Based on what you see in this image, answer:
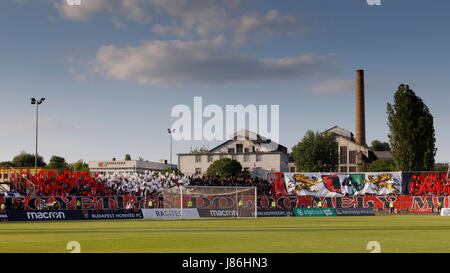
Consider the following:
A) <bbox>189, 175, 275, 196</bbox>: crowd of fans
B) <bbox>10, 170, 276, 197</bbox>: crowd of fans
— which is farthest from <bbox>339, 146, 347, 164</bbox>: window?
<bbox>10, 170, 276, 197</bbox>: crowd of fans

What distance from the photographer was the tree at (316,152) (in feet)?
383

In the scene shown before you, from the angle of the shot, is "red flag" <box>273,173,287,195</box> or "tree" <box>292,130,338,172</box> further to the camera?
"tree" <box>292,130,338,172</box>

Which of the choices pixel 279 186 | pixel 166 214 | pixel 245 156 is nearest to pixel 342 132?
pixel 245 156

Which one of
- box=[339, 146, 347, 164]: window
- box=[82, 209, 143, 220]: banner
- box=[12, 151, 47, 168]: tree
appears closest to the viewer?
box=[82, 209, 143, 220]: banner

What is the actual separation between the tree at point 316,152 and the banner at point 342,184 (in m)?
47.9

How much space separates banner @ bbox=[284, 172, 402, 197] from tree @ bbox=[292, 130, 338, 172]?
157ft

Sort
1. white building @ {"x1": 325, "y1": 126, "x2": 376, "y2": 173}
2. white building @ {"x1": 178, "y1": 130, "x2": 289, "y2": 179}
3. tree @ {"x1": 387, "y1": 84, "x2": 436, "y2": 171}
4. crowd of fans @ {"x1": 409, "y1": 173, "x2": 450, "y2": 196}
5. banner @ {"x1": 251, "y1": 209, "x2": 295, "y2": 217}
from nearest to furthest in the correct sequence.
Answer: banner @ {"x1": 251, "y1": 209, "x2": 295, "y2": 217} < crowd of fans @ {"x1": 409, "y1": 173, "x2": 450, "y2": 196} < tree @ {"x1": 387, "y1": 84, "x2": 436, "y2": 171} < white building @ {"x1": 325, "y1": 126, "x2": 376, "y2": 173} < white building @ {"x1": 178, "y1": 130, "x2": 289, "y2": 179}

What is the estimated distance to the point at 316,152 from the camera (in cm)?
11694

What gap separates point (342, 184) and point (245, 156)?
2461 inches

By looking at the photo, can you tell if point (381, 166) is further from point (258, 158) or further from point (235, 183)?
point (235, 183)

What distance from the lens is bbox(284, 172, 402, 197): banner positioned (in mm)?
67312

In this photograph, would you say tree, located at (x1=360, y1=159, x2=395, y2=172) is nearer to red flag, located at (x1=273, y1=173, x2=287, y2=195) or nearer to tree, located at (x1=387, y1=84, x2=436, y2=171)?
tree, located at (x1=387, y1=84, x2=436, y2=171)

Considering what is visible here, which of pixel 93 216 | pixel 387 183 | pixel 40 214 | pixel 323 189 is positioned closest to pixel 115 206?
pixel 93 216

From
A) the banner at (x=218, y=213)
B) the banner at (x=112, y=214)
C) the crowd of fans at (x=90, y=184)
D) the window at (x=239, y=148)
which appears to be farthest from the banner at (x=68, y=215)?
the window at (x=239, y=148)
